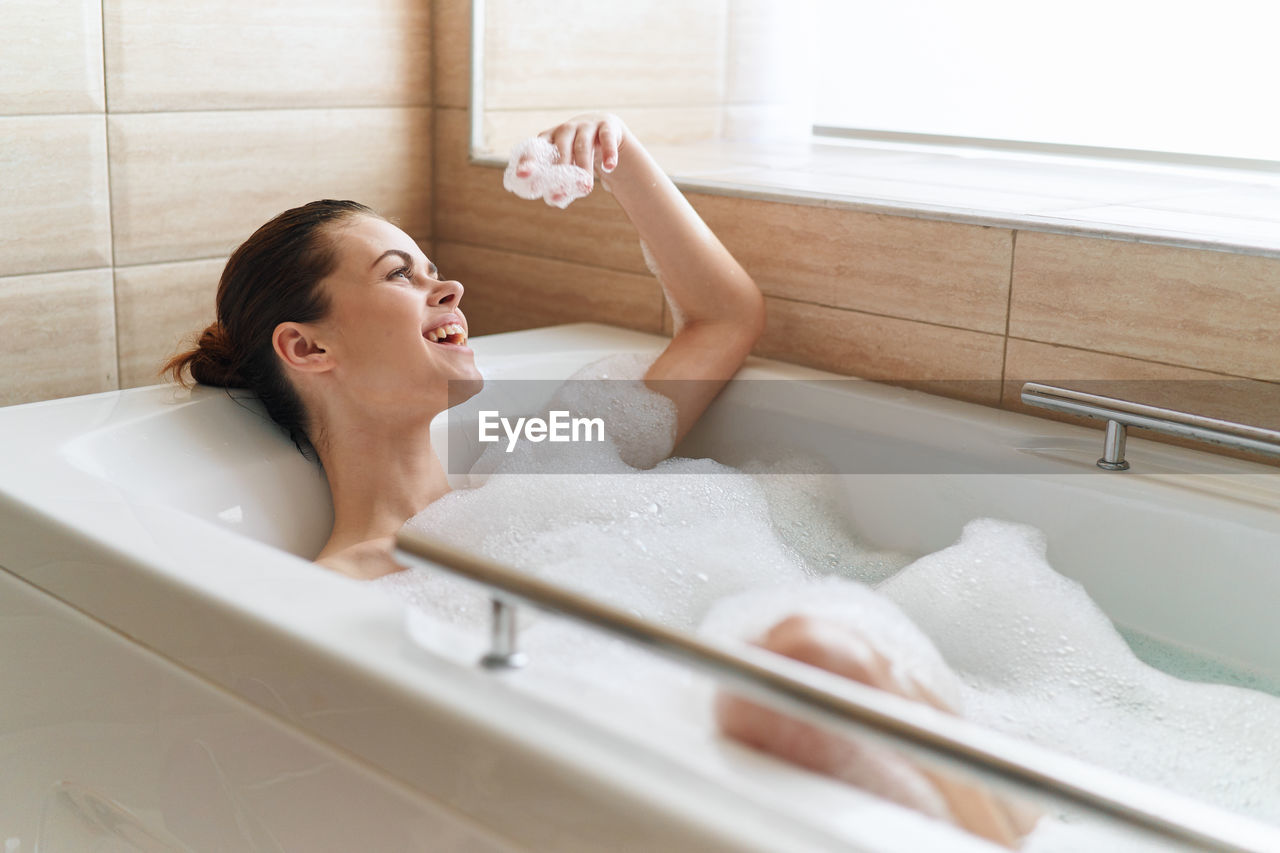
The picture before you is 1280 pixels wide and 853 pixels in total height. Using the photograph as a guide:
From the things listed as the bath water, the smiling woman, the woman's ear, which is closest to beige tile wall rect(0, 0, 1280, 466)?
the bath water

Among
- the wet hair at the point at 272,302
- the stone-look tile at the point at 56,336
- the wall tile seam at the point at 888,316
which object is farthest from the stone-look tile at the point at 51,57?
the wall tile seam at the point at 888,316

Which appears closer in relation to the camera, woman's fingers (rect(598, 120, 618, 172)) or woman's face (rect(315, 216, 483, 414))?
woman's face (rect(315, 216, 483, 414))

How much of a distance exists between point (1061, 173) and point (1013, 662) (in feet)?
3.40

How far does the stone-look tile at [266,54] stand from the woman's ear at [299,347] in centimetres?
57

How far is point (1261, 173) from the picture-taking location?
6.45 feet

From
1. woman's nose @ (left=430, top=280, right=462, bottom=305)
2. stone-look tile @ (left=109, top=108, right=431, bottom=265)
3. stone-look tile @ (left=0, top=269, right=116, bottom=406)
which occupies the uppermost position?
stone-look tile @ (left=109, top=108, right=431, bottom=265)

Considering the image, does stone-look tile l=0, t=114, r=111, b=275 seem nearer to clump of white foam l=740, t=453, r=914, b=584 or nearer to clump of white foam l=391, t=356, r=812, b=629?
clump of white foam l=391, t=356, r=812, b=629

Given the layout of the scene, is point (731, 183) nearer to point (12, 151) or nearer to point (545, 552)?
point (545, 552)

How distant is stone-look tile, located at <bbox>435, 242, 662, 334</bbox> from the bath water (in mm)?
245

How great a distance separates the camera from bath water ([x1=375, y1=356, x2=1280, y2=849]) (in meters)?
1.01

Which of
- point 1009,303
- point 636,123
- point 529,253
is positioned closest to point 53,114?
point 529,253

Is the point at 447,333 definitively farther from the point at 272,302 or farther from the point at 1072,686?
the point at 1072,686

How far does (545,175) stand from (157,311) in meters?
0.73

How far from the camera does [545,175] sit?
1.60 metres
